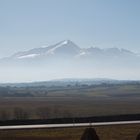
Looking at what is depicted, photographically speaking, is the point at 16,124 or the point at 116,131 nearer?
the point at 116,131

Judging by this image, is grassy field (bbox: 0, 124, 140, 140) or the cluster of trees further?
the cluster of trees

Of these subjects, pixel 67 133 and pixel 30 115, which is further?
pixel 30 115

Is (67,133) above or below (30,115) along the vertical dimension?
above

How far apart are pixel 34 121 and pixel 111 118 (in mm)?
13098

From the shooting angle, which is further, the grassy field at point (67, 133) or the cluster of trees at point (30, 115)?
the cluster of trees at point (30, 115)

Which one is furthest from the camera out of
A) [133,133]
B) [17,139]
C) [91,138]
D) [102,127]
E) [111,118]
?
[111,118]

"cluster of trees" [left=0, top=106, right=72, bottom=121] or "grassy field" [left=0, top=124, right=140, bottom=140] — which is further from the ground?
"grassy field" [left=0, top=124, right=140, bottom=140]

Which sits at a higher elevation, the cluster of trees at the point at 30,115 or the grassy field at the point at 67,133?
the grassy field at the point at 67,133

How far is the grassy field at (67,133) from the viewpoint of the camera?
45.4 meters

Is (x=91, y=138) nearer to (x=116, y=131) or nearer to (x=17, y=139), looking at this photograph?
(x=17, y=139)

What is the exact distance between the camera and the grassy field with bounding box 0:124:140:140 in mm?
45406

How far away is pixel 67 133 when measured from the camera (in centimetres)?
4831

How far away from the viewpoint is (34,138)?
45156 mm

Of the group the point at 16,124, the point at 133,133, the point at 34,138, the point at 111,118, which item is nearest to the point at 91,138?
the point at 34,138
